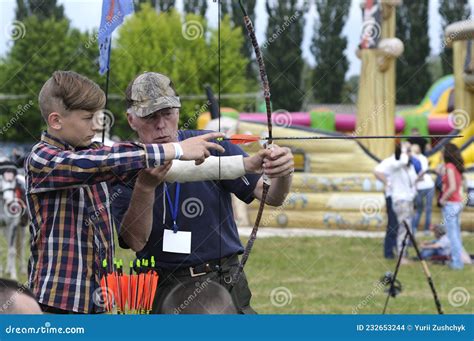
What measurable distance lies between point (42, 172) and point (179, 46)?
31.8 m

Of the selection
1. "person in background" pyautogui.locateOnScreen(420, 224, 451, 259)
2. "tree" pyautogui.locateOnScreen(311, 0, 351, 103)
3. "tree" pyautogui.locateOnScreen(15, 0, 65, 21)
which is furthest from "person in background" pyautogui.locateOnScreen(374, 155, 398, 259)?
"tree" pyautogui.locateOnScreen(311, 0, 351, 103)

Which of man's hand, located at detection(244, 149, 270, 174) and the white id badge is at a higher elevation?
man's hand, located at detection(244, 149, 270, 174)

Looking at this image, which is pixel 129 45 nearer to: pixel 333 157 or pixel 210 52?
pixel 210 52

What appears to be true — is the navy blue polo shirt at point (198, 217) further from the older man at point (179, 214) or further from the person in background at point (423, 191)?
the person in background at point (423, 191)

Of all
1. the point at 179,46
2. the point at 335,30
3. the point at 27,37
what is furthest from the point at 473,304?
the point at 335,30

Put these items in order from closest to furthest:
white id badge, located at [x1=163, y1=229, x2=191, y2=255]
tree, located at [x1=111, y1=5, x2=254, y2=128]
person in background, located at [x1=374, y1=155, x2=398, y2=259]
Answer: white id badge, located at [x1=163, y1=229, x2=191, y2=255]
person in background, located at [x1=374, y1=155, x2=398, y2=259]
tree, located at [x1=111, y1=5, x2=254, y2=128]

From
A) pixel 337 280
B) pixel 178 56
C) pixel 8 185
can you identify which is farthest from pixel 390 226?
pixel 178 56

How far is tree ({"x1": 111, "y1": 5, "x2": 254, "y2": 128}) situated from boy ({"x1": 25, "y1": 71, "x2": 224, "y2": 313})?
2839 centimetres

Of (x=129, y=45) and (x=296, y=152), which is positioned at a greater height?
(x=129, y=45)

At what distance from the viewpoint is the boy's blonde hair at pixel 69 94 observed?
7.99ft

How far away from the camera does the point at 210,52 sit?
33125 millimetres

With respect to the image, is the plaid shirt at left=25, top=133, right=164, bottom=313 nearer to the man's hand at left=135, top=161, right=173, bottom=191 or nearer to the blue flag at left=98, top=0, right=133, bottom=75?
the man's hand at left=135, top=161, right=173, bottom=191

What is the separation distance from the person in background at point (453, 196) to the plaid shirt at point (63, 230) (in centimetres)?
728

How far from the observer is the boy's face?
8.04ft
